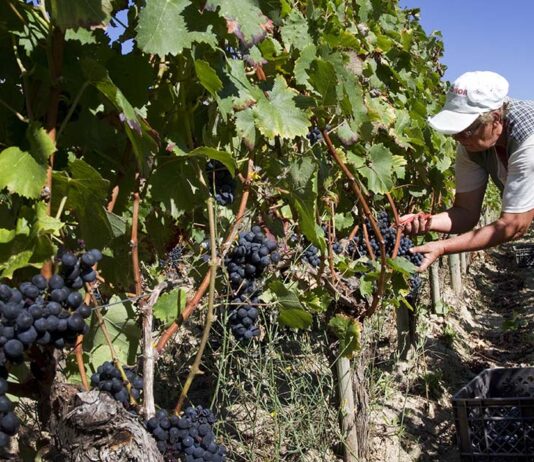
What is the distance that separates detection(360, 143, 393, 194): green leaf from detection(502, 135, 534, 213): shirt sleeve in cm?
57

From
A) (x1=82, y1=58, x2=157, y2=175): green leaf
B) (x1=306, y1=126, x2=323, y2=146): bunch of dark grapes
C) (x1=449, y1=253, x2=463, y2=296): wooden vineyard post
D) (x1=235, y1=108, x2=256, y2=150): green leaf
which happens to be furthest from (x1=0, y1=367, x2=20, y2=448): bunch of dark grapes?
(x1=449, y1=253, x2=463, y2=296): wooden vineyard post

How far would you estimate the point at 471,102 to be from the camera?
2.94 m

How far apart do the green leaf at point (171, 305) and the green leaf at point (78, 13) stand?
0.87 metres

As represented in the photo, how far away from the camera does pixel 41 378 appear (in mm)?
1575

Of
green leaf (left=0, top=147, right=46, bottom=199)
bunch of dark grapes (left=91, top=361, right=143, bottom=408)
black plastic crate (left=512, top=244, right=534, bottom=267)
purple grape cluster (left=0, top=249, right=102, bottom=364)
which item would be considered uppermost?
black plastic crate (left=512, top=244, right=534, bottom=267)

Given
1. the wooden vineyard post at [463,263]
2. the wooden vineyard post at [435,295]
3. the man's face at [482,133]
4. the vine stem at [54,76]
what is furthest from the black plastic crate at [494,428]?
the wooden vineyard post at [463,263]

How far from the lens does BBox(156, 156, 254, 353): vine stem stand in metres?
1.85

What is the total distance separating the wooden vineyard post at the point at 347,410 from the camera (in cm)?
366

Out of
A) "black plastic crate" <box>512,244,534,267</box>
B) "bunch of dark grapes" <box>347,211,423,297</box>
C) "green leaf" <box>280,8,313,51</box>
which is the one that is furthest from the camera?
"black plastic crate" <box>512,244,534,267</box>

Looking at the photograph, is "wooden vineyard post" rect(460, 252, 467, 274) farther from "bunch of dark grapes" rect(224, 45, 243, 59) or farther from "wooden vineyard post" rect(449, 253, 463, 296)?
"bunch of dark grapes" rect(224, 45, 243, 59)

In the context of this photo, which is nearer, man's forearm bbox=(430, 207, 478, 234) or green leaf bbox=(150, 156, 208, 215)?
green leaf bbox=(150, 156, 208, 215)

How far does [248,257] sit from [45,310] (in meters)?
1.20

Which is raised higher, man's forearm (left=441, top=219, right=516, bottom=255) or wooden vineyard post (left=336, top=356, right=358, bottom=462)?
man's forearm (left=441, top=219, right=516, bottom=255)

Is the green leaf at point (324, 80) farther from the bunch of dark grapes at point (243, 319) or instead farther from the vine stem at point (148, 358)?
the vine stem at point (148, 358)
